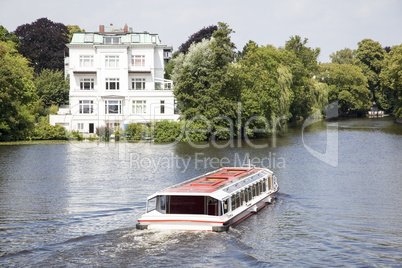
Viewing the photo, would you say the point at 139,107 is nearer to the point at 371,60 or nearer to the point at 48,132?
the point at 48,132

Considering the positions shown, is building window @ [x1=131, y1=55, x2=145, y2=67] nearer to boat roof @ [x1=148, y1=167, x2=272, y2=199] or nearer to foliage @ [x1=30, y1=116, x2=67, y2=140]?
foliage @ [x1=30, y1=116, x2=67, y2=140]

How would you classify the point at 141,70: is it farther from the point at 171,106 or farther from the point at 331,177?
the point at 331,177

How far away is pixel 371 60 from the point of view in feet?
456

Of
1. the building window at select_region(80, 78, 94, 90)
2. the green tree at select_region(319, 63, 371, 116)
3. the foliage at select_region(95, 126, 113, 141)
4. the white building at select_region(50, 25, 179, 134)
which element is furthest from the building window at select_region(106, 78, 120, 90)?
the green tree at select_region(319, 63, 371, 116)

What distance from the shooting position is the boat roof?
25.8 m

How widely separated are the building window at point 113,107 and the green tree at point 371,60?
79672mm

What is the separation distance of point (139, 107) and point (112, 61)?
10.2 m

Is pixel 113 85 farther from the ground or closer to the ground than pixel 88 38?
closer to the ground

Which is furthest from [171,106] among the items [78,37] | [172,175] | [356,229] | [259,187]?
[356,229]

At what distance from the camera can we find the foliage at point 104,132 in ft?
260

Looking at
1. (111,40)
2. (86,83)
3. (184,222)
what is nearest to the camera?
(184,222)

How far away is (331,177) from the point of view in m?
41.1

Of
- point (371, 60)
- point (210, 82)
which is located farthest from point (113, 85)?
point (371, 60)

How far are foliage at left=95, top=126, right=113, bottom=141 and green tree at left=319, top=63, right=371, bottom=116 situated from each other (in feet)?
206
